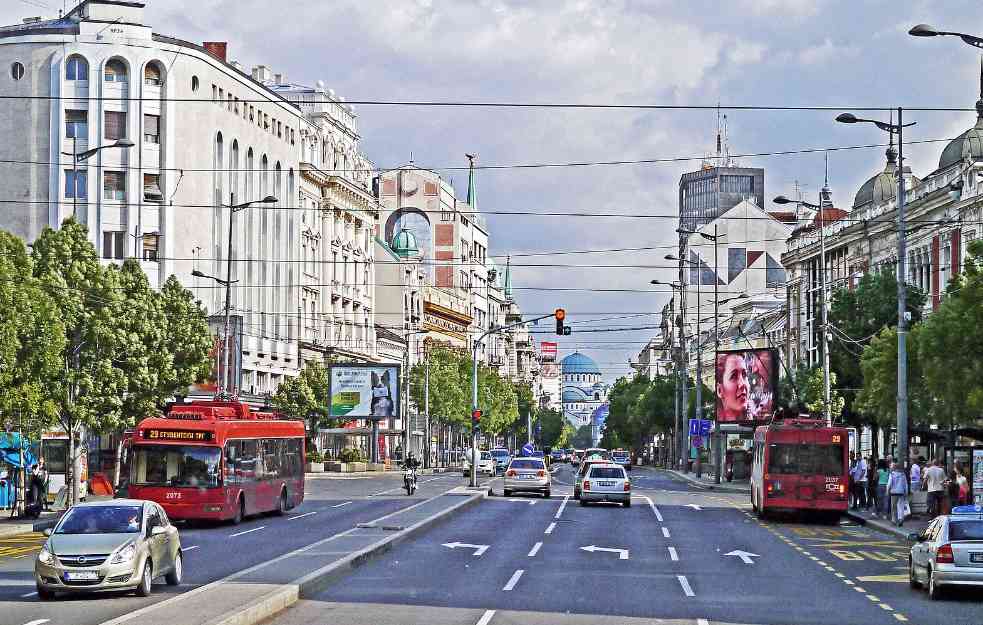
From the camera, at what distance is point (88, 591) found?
72.8 ft

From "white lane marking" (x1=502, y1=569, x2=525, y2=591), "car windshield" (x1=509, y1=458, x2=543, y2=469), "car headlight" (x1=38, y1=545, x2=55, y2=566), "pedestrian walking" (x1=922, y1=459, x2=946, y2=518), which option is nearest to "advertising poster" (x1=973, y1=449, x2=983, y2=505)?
"pedestrian walking" (x1=922, y1=459, x2=946, y2=518)

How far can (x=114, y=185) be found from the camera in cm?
8412

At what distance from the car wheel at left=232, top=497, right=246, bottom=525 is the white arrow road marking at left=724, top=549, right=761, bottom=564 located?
574 inches

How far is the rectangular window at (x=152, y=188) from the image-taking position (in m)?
84.6

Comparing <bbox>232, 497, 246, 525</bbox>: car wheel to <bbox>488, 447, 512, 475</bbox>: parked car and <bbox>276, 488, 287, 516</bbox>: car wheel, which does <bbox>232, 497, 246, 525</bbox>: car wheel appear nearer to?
<bbox>276, 488, 287, 516</bbox>: car wheel

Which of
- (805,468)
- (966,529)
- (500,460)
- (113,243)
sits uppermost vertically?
(113,243)

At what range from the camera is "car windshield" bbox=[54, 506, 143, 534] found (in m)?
22.8

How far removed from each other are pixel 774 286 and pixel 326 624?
128036 millimetres

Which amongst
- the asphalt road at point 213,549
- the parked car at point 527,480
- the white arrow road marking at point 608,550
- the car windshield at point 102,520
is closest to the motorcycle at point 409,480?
the asphalt road at point 213,549

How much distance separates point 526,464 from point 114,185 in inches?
1292

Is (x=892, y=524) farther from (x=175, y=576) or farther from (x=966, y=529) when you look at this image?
(x=175, y=576)

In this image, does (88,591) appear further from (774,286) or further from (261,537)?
(774,286)

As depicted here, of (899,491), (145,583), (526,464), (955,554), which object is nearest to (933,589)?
(955,554)

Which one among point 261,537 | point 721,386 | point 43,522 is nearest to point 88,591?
point 261,537
